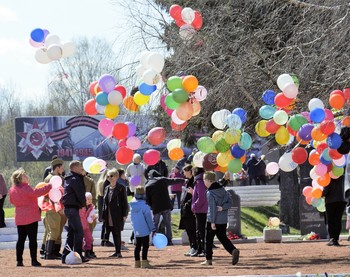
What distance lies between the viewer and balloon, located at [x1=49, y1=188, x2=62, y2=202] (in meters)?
17.5

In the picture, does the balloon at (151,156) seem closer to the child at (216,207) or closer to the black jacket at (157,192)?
the child at (216,207)

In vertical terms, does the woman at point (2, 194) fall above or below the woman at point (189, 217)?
above

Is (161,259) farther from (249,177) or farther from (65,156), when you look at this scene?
(65,156)

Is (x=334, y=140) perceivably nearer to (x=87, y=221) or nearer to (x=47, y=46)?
(x=47, y=46)

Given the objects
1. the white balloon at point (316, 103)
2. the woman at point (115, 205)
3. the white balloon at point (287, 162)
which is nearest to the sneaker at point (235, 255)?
the white balloon at point (287, 162)

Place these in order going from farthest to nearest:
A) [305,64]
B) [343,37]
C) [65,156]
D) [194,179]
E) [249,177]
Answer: [65,156] → [249,177] → [194,179] → [305,64] → [343,37]

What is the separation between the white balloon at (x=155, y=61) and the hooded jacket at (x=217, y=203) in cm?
252

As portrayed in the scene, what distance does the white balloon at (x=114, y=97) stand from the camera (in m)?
15.0

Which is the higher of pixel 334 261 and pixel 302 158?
pixel 302 158

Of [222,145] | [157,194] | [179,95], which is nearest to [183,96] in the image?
[179,95]

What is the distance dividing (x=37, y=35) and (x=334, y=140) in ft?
16.3

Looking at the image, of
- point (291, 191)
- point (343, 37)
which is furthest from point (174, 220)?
point (343, 37)

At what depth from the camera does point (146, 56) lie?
48.9ft

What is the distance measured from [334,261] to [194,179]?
10.3 ft
